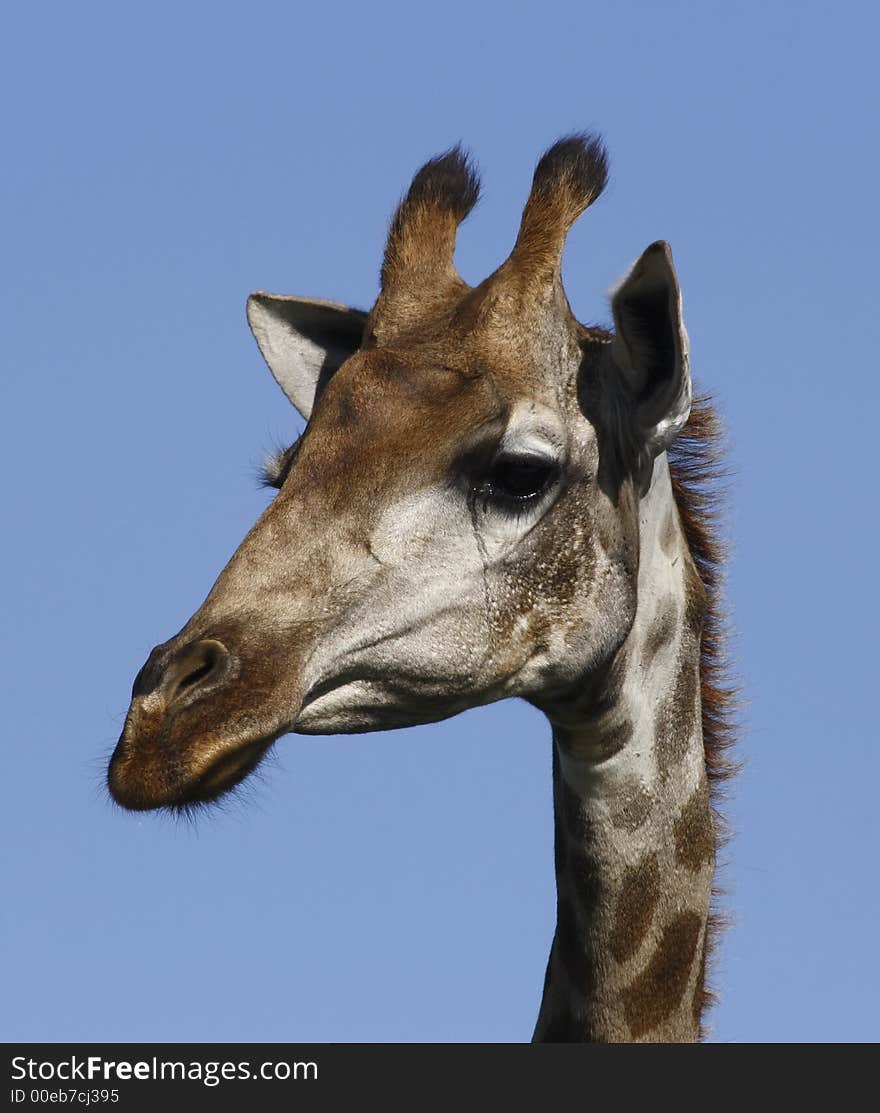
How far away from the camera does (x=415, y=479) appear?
25.9 ft

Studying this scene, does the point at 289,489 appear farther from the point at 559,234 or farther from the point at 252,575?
the point at 559,234

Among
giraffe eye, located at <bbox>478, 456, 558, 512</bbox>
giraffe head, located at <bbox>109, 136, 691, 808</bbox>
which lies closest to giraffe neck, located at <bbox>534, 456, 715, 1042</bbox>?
giraffe head, located at <bbox>109, 136, 691, 808</bbox>

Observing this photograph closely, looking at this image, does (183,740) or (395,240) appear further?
(395,240)

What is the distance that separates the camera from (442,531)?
26.0ft

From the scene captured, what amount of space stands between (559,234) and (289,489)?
2.00 metres

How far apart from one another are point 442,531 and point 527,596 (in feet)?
1.60

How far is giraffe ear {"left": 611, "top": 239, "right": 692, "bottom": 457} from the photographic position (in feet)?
26.5

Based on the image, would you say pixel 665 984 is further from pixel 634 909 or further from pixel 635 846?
pixel 635 846

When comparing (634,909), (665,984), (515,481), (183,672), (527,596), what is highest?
(515,481)

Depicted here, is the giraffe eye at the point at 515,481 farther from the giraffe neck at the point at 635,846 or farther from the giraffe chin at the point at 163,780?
the giraffe chin at the point at 163,780

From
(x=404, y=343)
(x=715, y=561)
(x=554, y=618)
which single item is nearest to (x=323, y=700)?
(x=554, y=618)

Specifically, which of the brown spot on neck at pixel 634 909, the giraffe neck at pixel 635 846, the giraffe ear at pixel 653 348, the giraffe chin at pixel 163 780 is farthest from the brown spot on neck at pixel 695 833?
the giraffe chin at pixel 163 780

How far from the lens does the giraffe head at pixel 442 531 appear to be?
7168 mm

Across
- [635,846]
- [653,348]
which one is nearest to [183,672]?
[635,846]
